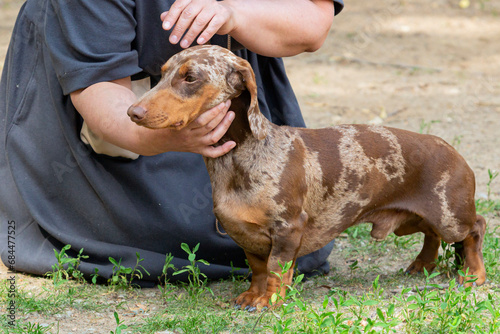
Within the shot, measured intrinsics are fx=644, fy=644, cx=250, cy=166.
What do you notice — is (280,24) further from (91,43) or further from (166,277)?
(166,277)

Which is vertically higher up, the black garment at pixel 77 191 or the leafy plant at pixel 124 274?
the black garment at pixel 77 191

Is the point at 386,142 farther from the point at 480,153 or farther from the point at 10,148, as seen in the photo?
the point at 480,153

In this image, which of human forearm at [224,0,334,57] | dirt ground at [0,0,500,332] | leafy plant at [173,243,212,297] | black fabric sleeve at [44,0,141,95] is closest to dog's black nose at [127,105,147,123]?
black fabric sleeve at [44,0,141,95]

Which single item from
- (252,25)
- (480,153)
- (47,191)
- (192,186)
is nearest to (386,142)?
(252,25)

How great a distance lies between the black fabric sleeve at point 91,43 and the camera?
2.83 m

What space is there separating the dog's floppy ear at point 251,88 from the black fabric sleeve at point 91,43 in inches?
23.9

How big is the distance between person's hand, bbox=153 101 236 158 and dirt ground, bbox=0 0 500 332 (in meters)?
1.45

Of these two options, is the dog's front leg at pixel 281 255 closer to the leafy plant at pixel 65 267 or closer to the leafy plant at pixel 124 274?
the leafy plant at pixel 124 274

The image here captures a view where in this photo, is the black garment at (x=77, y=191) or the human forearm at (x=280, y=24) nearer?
the human forearm at (x=280, y=24)

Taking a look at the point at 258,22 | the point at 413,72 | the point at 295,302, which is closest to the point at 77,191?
the point at 258,22

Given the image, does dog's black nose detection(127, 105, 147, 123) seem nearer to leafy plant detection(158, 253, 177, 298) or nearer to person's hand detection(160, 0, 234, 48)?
person's hand detection(160, 0, 234, 48)

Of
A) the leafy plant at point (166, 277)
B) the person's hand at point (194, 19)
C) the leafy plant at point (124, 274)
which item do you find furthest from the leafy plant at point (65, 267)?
the person's hand at point (194, 19)

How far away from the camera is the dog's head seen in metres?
2.33

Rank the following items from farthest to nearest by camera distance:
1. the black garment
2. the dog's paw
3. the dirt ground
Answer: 1. the dirt ground
2. the black garment
3. the dog's paw
